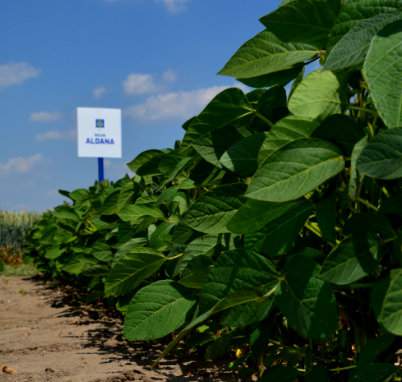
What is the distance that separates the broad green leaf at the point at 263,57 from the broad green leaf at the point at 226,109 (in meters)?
0.11

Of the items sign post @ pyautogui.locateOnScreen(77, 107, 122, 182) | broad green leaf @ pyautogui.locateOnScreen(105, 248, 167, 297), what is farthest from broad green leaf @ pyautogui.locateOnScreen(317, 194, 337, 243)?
sign post @ pyautogui.locateOnScreen(77, 107, 122, 182)

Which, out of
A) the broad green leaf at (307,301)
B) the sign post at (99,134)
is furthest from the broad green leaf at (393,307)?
the sign post at (99,134)

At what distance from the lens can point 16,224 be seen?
24.2 m

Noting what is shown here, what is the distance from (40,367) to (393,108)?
358 centimetres

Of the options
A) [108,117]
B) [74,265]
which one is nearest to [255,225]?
[74,265]

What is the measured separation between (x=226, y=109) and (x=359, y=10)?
371 mm

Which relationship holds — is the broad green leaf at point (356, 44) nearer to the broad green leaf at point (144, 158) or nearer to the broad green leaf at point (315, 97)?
the broad green leaf at point (315, 97)

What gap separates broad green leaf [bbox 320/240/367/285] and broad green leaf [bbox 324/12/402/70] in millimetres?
256

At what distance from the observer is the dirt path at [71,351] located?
3.61 metres

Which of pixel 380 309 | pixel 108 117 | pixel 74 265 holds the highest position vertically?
pixel 108 117

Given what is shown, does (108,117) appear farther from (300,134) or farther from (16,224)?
(300,134)

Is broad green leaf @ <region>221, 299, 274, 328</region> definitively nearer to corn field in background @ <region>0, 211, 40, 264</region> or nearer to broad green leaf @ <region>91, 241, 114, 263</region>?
broad green leaf @ <region>91, 241, 114, 263</region>

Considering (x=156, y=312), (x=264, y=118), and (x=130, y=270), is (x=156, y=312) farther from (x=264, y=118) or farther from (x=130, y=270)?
(x=264, y=118)

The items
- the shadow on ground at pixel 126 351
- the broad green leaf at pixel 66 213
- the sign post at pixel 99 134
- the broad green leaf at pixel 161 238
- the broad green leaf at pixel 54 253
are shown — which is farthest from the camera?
the sign post at pixel 99 134
